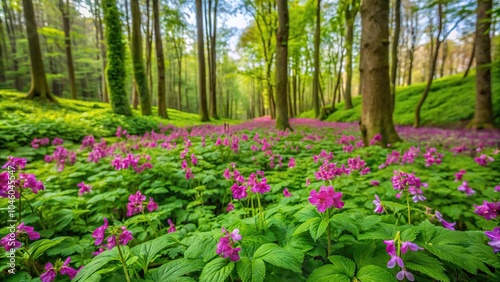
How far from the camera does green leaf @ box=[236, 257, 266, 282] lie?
1115 mm

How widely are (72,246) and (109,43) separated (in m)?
14.8

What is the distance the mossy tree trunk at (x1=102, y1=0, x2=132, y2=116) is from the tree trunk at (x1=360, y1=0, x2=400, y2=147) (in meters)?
12.4

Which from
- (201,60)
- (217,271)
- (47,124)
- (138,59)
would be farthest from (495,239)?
(201,60)

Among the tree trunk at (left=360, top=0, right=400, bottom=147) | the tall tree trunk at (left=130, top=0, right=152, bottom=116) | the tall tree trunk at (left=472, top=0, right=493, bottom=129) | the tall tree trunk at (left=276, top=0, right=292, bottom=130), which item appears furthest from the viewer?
the tall tree trunk at (left=130, top=0, right=152, bottom=116)

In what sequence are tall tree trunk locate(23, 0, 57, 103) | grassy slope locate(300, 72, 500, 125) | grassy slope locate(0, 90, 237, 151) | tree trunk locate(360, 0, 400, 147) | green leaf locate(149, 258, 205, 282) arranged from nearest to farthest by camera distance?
green leaf locate(149, 258, 205, 282)
tree trunk locate(360, 0, 400, 147)
grassy slope locate(0, 90, 237, 151)
tall tree trunk locate(23, 0, 57, 103)
grassy slope locate(300, 72, 500, 125)

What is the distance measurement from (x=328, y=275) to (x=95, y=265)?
4.23ft

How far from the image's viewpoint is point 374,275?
43.4 inches

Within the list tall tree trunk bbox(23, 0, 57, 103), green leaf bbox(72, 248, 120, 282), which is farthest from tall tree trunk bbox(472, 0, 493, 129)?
tall tree trunk bbox(23, 0, 57, 103)

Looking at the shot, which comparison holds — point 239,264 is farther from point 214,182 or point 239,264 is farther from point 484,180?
point 484,180

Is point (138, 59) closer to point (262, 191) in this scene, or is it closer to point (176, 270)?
point (262, 191)

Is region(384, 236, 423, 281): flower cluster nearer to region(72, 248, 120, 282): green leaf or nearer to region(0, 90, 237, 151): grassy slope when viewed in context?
region(72, 248, 120, 282): green leaf

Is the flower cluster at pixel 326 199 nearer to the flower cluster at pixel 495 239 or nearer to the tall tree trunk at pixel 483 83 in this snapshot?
the flower cluster at pixel 495 239

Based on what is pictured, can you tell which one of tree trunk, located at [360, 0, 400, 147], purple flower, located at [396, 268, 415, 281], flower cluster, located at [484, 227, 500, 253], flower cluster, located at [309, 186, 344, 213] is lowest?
purple flower, located at [396, 268, 415, 281]

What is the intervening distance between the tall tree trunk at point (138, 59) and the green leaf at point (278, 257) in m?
16.5
